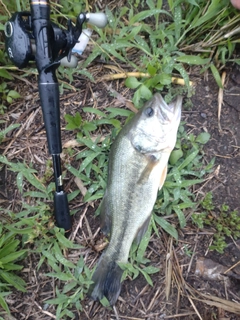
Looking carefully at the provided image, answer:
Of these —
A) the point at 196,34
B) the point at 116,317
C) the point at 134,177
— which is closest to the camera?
the point at 134,177

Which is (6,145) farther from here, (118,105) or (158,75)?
(158,75)

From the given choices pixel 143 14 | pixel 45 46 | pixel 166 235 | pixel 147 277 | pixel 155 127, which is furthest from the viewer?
pixel 143 14

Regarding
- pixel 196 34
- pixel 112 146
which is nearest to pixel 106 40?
pixel 196 34

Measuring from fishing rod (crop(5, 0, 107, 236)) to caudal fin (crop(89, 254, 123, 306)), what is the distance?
891 mm

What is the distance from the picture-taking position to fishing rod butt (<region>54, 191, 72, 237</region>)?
3041mm

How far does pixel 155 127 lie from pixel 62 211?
41.8 inches

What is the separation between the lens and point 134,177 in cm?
290

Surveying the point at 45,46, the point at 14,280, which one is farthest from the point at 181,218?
the point at 45,46

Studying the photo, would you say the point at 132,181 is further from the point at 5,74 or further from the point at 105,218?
the point at 5,74

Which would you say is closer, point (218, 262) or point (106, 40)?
point (218, 262)

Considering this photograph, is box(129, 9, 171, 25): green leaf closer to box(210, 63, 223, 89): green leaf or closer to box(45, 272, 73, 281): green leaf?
box(210, 63, 223, 89): green leaf

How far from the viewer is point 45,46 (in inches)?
104

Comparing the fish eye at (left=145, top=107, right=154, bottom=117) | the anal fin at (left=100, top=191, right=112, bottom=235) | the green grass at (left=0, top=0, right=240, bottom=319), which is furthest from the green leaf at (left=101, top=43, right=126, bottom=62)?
the anal fin at (left=100, top=191, right=112, bottom=235)

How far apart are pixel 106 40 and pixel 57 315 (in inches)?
98.4
